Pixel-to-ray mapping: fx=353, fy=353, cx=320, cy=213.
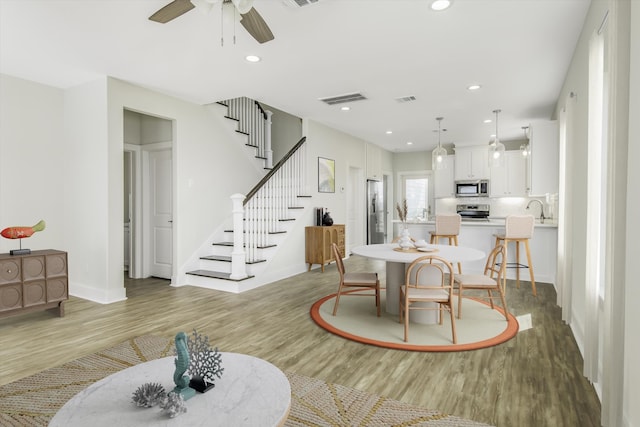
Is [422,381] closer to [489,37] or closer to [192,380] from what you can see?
[192,380]

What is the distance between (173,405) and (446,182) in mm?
8928

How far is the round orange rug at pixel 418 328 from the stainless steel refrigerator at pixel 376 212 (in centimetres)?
478

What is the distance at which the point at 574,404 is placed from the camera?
2117 millimetres

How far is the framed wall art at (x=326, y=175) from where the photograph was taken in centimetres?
691

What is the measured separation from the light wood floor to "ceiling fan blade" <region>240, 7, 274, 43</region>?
2465 millimetres

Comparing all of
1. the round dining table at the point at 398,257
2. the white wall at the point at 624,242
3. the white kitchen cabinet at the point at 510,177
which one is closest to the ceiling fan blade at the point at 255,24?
the white wall at the point at 624,242

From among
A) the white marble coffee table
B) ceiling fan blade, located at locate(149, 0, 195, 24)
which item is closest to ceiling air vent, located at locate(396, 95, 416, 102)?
ceiling fan blade, located at locate(149, 0, 195, 24)

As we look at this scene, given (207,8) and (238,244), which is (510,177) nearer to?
(238,244)

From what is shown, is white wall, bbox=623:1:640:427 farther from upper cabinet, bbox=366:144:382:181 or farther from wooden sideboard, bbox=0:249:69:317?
upper cabinet, bbox=366:144:382:181

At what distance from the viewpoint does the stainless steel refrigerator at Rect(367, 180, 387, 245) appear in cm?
886

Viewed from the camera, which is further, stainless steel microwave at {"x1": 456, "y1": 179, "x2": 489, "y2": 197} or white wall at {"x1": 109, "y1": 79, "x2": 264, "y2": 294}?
stainless steel microwave at {"x1": 456, "y1": 179, "x2": 489, "y2": 197}

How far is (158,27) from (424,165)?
8.26m

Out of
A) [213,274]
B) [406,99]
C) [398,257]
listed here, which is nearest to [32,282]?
[213,274]

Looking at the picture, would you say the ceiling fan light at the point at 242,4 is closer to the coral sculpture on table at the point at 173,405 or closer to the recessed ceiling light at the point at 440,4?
the recessed ceiling light at the point at 440,4
